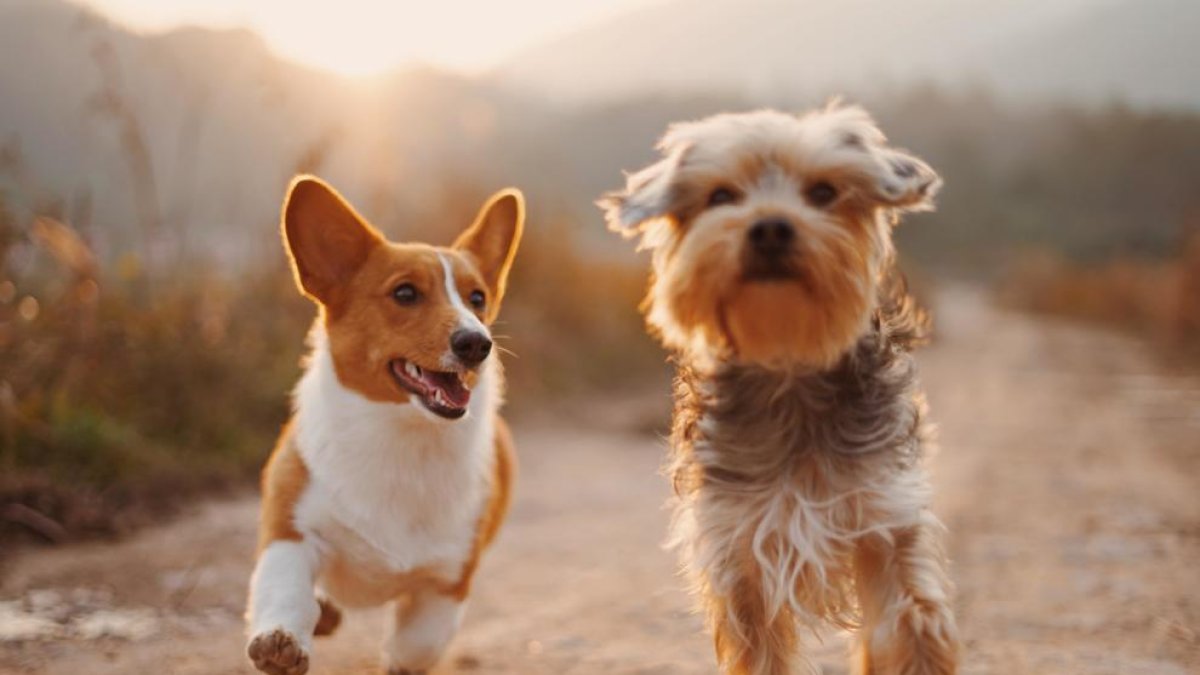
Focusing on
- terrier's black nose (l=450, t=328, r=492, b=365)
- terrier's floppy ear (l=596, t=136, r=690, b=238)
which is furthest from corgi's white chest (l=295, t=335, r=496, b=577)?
terrier's floppy ear (l=596, t=136, r=690, b=238)

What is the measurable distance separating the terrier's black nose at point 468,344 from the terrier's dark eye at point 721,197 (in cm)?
103

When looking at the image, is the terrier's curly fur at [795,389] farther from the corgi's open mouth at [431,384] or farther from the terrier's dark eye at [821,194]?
the corgi's open mouth at [431,384]

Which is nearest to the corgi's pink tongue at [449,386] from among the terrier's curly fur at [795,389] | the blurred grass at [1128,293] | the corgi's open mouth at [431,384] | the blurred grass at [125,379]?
the corgi's open mouth at [431,384]

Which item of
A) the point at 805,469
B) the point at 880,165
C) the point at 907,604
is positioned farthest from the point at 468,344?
the point at 907,604

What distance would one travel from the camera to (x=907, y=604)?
3504mm

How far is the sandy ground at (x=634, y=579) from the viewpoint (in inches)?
195

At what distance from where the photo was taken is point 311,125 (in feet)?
60.4

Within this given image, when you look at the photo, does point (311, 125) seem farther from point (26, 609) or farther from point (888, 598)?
point (888, 598)

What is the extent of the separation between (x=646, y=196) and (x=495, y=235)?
5.08 feet

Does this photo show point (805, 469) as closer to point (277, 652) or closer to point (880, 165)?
point (880, 165)

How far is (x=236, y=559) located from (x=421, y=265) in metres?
3.08

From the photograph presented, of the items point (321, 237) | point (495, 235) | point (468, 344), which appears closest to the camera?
point (468, 344)

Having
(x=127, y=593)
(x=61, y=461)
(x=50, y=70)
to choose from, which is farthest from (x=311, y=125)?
(x=127, y=593)

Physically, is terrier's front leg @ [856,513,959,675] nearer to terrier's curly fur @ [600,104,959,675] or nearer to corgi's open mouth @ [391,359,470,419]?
terrier's curly fur @ [600,104,959,675]
